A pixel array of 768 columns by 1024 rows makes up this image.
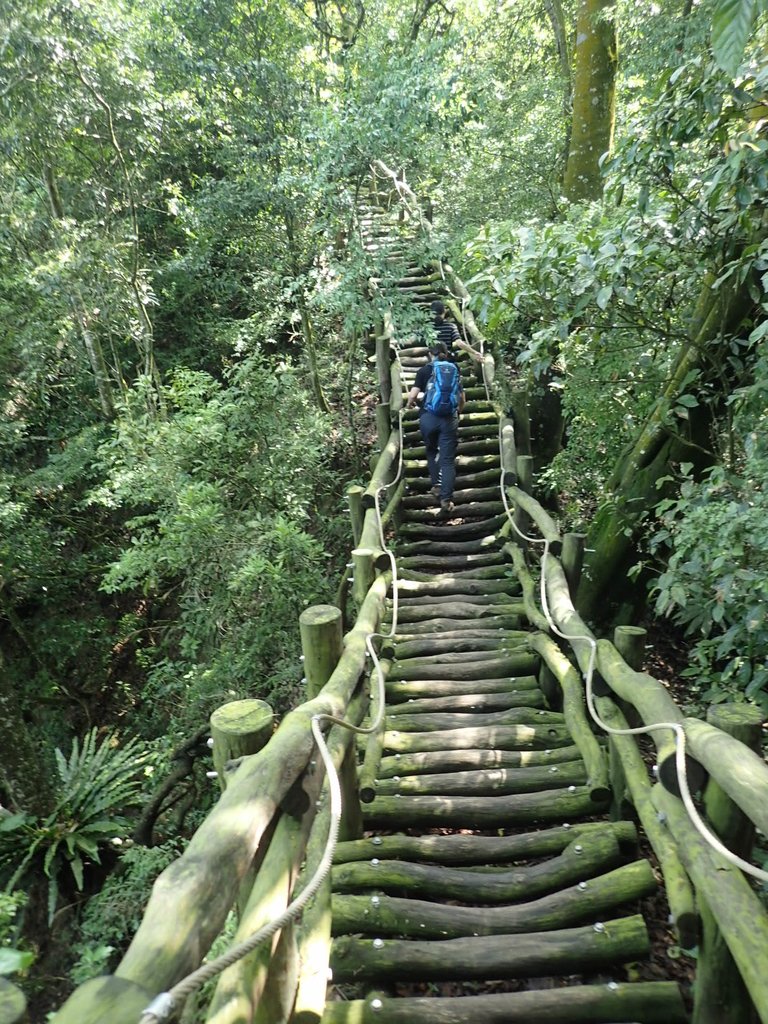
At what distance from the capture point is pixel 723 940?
2.10m

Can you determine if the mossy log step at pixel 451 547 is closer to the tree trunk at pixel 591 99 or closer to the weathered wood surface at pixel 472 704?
the weathered wood surface at pixel 472 704

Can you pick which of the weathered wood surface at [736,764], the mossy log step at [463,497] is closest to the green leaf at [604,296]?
the weathered wood surface at [736,764]

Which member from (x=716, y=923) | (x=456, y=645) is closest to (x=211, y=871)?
(x=716, y=923)

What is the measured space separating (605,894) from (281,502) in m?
5.52

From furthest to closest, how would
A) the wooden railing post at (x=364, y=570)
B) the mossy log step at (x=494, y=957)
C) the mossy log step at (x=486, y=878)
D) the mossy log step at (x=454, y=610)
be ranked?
the mossy log step at (x=454, y=610)
the wooden railing post at (x=364, y=570)
the mossy log step at (x=486, y=878)
the mossy log step at (x=494, y=957)

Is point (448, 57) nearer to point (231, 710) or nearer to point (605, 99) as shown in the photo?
point (605, 99)

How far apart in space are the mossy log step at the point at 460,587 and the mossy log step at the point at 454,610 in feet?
0.89

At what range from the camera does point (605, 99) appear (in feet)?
26.9

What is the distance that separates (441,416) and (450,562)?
5.26 ft

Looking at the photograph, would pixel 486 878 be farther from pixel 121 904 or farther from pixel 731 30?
pixel 121 904

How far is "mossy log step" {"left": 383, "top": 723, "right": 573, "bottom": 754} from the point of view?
4020 millimetres

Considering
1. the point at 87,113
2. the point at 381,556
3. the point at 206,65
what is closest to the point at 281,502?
the point at 381,556

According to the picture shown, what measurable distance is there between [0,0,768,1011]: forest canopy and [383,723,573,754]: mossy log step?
105 cm

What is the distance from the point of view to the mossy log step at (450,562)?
6.99 m
